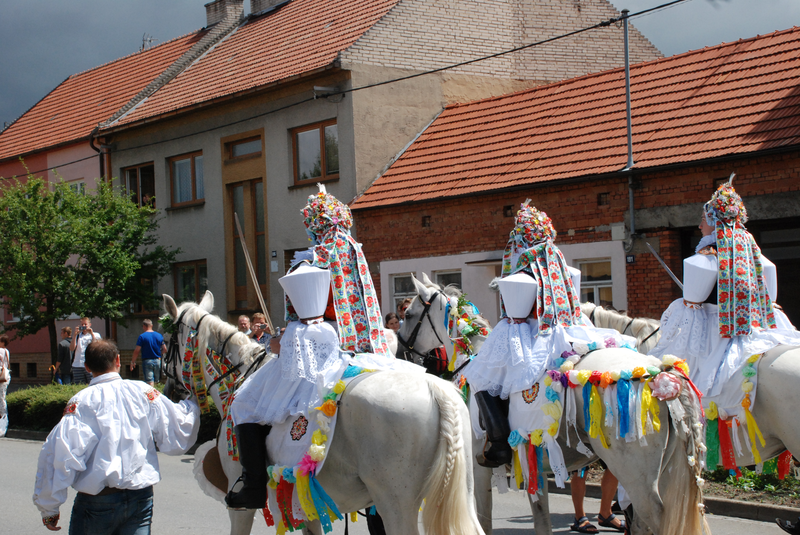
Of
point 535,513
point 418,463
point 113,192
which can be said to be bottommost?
point 535,513

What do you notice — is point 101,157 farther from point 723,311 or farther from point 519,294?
point 723,311

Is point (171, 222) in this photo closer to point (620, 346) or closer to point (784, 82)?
point (784, 82)

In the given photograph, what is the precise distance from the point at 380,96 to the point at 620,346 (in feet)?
49.0

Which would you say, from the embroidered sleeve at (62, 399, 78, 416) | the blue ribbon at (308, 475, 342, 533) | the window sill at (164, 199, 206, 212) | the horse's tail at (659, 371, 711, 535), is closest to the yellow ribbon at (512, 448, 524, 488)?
the horse's tail at (659, 371, 711, 535)

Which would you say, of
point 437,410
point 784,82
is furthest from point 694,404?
point 784,82

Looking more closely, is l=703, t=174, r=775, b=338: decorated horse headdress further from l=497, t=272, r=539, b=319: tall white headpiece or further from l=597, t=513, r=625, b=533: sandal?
l=597, t=513, r=625, b=533: sandal

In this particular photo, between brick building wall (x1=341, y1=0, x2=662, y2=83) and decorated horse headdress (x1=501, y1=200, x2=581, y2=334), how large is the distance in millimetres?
14196

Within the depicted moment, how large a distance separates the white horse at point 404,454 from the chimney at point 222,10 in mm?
25095

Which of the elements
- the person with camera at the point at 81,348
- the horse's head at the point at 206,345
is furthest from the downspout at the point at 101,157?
the horse's head at the point at 206,345

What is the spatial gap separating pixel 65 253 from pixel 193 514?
47.0 feet

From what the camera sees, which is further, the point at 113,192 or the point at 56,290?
the point at 113,192

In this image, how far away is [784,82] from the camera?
1441 centimetres

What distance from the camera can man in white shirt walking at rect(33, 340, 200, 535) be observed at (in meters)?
4.49

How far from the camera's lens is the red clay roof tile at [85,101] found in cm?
2675
